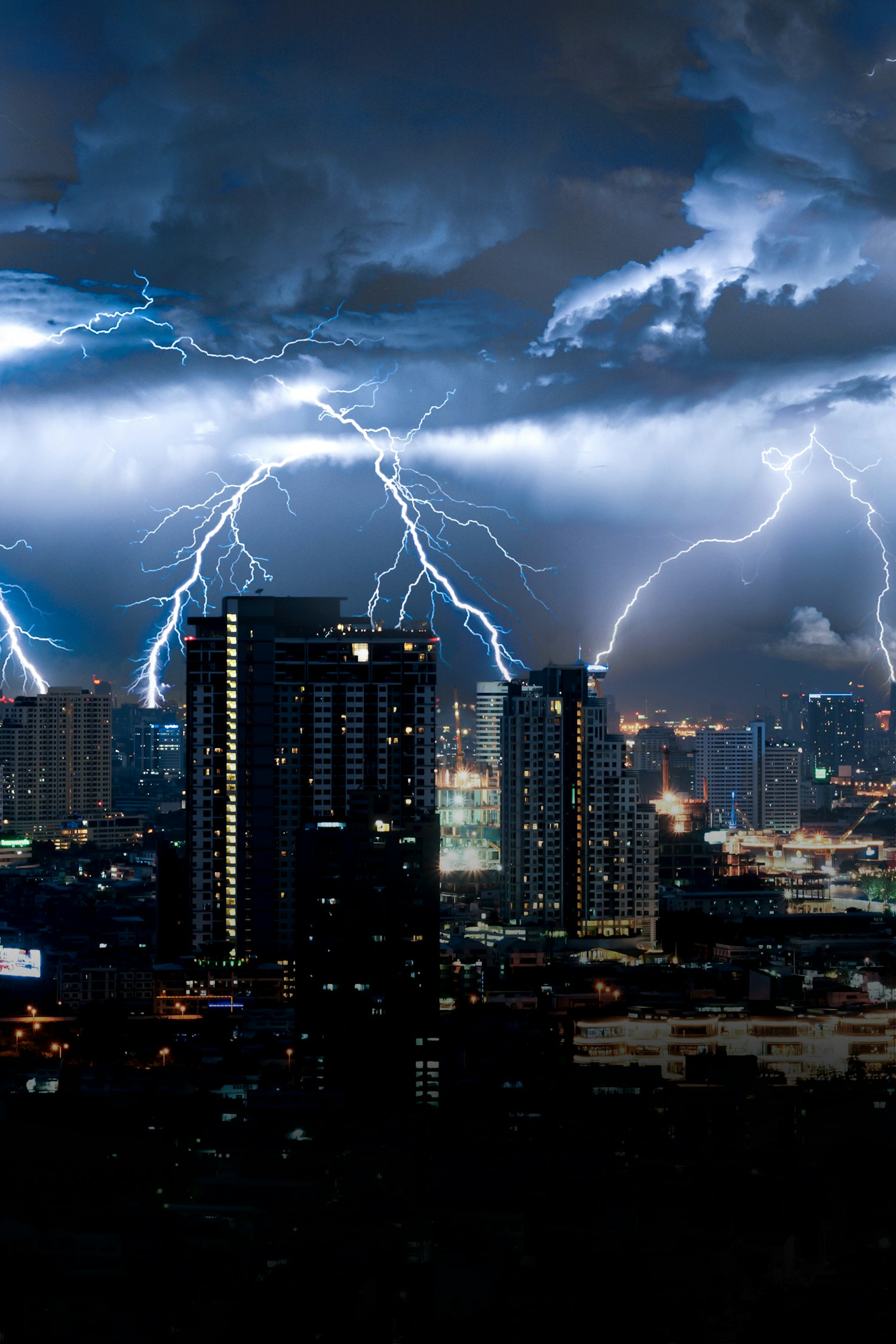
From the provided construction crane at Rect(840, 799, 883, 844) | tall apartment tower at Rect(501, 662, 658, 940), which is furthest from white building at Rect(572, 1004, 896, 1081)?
construction crane at Rect(840, 799, 883, 844)

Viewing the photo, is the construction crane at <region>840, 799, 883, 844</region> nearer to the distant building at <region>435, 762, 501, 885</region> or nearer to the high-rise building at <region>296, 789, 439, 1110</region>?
the distant building at <region>435, 762, 501, 885</region>

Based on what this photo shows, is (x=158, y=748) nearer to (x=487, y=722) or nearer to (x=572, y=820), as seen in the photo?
(x=487, y=722)

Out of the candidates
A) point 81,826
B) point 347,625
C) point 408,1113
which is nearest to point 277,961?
point 347,625

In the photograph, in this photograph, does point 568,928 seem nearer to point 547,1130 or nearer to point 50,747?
point 547,1130


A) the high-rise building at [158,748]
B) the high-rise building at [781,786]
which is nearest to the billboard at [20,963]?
the high-rise building at [158,748]

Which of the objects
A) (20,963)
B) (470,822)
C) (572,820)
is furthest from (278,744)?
(470,822)
